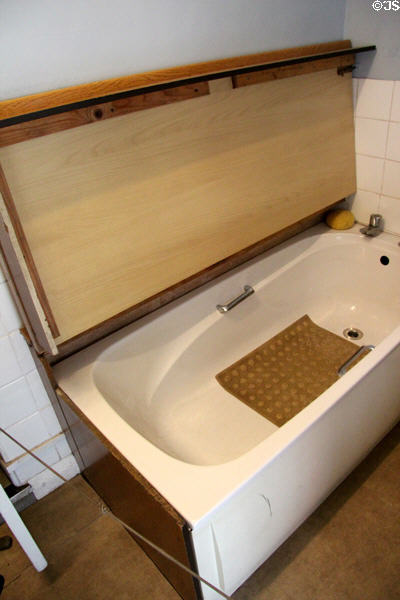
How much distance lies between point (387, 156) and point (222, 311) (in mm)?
963

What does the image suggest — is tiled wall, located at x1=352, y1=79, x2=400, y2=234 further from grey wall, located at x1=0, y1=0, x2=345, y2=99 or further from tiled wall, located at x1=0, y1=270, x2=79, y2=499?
tiled wall, located at x1=0, y1=270, x2=79, y2=499

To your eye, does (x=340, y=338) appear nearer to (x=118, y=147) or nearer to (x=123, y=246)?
(x=123, y=246)

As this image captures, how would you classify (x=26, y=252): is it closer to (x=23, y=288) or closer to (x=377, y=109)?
(x=23, y=288)

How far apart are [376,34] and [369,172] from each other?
1.76 ft

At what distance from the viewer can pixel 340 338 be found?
204 cm

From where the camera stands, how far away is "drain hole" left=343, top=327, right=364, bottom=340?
2062 millimetres

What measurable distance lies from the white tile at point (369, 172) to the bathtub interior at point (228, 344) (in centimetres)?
24

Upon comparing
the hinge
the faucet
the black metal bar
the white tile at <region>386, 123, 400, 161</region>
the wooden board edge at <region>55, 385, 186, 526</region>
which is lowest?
the wooden board edge at <region>55, 385, 186, 526</region>

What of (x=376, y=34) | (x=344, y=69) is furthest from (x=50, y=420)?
(x=376, y=34)

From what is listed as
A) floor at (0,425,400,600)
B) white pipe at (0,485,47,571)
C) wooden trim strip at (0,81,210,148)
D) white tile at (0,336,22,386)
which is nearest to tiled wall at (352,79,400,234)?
wooden trim strip at (0,81,210,148)

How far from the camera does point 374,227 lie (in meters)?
2.08

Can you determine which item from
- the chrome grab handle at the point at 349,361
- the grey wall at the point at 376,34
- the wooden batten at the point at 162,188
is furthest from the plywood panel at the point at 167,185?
the chrome grab handle at the point at 349,361

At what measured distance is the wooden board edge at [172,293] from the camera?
5.01 feet

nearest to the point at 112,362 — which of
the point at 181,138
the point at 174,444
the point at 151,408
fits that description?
the point at 151,408
